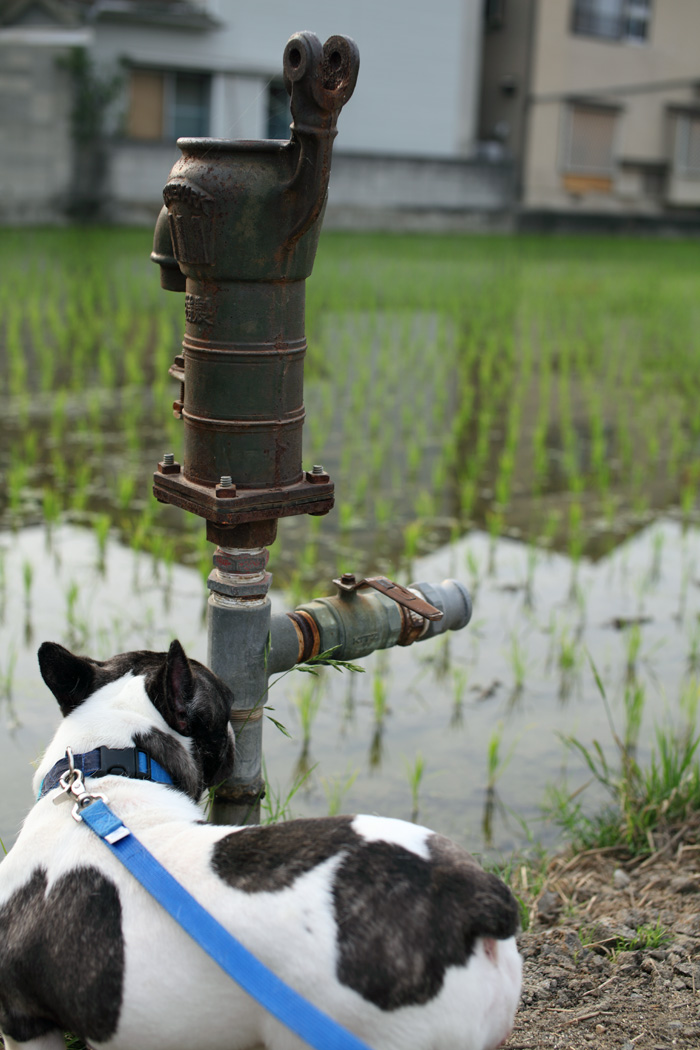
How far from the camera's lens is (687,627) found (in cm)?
386

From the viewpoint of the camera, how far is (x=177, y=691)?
1618 millimetres

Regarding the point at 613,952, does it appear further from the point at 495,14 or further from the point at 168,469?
the point at 495,14

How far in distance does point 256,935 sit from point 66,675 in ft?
1.81

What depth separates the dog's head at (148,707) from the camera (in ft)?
5.25

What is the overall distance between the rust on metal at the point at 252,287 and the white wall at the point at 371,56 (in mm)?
17303

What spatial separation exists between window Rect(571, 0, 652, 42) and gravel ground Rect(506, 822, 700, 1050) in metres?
24.1

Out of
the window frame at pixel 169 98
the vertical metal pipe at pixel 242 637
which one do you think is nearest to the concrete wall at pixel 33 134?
the window frame at pixel 169 98

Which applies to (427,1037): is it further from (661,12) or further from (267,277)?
(661,12)

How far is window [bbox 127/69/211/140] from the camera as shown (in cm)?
1886

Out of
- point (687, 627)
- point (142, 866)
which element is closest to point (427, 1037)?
point (142, 866)

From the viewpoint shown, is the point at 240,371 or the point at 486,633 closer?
the point at 240,371

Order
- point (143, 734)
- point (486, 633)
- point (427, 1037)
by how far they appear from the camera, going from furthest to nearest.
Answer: point (486, 633), point (143, 734), point (427, 1037)

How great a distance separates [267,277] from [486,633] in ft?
7.49

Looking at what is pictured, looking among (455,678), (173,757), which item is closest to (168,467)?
(173,757)
